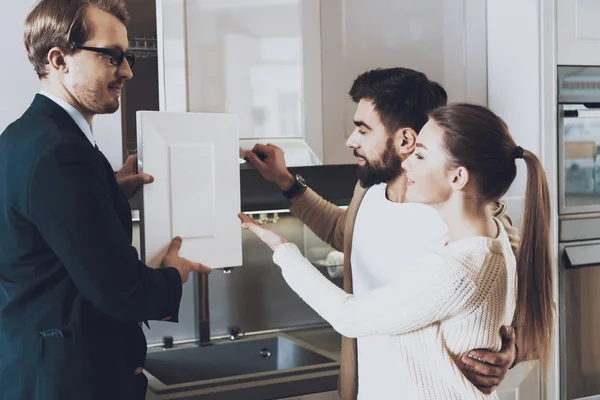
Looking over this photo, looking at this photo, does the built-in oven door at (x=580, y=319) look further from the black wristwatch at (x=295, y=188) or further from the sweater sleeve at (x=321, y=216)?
the black wristwatch at (x=295, y=188)

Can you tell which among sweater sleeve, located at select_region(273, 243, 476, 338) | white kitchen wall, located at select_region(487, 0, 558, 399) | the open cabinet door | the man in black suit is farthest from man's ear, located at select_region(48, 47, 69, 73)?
white kitchen wall, located at select_region(487, 0, 558, 399)

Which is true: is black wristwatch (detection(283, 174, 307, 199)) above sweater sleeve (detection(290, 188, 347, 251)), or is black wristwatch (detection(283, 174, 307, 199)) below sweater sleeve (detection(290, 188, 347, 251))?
above

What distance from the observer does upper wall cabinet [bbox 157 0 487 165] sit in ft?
6.70

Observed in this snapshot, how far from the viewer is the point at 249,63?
2143mm

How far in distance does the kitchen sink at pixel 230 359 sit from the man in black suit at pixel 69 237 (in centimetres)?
95

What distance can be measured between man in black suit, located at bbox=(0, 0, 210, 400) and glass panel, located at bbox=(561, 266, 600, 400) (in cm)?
160

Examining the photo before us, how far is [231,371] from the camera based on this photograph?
8.48 ft

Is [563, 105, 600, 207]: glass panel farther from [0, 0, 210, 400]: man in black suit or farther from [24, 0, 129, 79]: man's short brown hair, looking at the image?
[24, 0, 129, 79]: man's short brown hair

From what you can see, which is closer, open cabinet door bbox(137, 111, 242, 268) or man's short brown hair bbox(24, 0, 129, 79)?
man's short brown hair bbox(24, 0, 129, 79)

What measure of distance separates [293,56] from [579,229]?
1.17 m

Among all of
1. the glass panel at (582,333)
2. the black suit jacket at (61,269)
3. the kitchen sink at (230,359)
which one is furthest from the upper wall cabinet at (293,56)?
the glass panel at (582,333)

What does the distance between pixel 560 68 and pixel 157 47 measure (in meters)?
1.34

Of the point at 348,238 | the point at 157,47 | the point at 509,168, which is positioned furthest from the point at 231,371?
the point at 509,168

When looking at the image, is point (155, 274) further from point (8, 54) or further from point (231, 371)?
point (231, 371)
